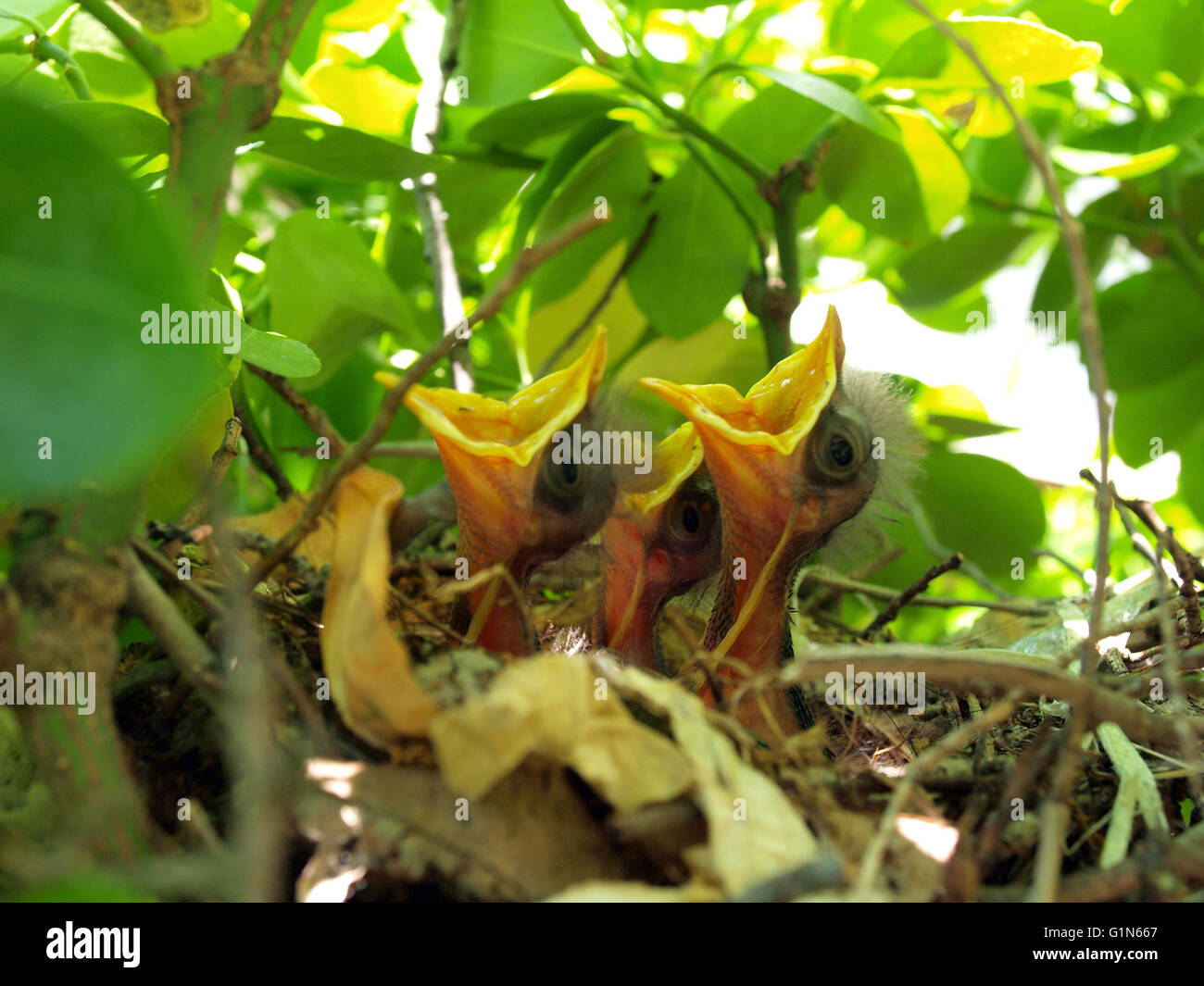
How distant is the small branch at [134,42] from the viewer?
0.48m

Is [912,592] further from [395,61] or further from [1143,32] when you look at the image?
[395,61]

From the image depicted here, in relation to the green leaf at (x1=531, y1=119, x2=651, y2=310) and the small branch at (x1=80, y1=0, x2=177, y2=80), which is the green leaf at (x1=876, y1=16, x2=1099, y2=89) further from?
the small branch at (x1=80, y1=0, x2=177, y2=80)

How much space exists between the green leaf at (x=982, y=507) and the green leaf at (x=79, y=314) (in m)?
0.85

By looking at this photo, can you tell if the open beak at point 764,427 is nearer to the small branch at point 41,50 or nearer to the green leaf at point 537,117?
the green leaf at point 537,117

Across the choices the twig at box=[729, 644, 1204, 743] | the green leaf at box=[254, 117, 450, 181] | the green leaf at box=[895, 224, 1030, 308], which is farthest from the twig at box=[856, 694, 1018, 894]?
the green leaf at box=[895, 224, 1030, 308]

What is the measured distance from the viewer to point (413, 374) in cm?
44

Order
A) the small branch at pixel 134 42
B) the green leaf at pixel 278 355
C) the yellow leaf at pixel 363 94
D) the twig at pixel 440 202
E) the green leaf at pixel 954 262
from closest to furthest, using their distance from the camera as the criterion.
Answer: the small branch at pixel 134 42 → the green leaf at pixel 278 355 → the twig at pixel 440 202 → the yellow leaf at pixel 363 94 → the green leaf at pixel 954 262

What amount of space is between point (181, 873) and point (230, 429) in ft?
1.17

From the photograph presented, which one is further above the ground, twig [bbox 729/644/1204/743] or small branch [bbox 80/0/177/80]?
small branch [bbox 80/0/177/80]

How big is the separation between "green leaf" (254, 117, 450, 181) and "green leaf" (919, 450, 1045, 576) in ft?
2.06

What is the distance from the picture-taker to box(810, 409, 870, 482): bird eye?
2.49ft

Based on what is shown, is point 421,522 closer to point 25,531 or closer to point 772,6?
point 25,531

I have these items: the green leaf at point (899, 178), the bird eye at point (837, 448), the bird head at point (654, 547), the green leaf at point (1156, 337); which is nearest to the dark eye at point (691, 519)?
the bird head at point (654, 547)
